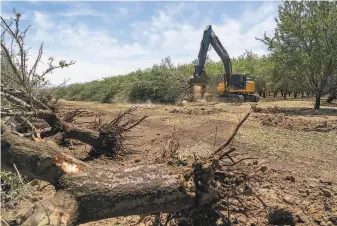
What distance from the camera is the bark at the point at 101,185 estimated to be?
3.10 m

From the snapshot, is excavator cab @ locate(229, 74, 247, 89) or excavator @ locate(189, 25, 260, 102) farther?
excavator cab @ locate(229, 74, 247, 89)

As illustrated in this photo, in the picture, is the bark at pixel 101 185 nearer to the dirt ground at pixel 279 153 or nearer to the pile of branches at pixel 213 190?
the pile of branches at pixel 213 190

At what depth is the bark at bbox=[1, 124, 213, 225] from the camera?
122 inches

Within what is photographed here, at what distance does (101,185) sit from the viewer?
3160 millimetres

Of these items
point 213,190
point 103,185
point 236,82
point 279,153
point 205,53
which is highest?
point 205,53

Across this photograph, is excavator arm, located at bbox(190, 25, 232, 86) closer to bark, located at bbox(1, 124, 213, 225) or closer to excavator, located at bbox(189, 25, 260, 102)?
excavator, located at bbox(189, 25, 260, 102)

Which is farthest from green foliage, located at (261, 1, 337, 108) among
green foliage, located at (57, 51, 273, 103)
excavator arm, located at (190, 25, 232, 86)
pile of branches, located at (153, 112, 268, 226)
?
pile of branches, located at (153, 112, 268, 226)

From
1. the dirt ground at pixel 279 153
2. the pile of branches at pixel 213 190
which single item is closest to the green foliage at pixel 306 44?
the dirt ground at pixel 279 153

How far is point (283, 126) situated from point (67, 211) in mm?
8381

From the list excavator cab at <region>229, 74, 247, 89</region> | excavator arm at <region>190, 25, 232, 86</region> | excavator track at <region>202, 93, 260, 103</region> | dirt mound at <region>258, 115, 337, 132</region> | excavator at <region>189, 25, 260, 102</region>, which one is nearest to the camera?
dirt mound at <region>258, 115, 337, 132</region>

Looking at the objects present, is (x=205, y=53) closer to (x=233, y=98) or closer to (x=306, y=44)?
Answer: (x=233, y=98)

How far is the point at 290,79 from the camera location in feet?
58.1

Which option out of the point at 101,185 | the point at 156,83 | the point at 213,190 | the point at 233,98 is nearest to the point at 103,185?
the point at 101,185

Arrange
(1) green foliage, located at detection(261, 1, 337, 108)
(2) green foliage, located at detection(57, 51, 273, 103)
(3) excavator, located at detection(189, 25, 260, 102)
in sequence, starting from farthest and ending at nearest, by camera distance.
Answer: (2) green foliage, located at detection(57, 51, 273, 103)
(3) excavator, located at detection(189, 25, 260, 102)
(1) green foliage, located at detection(261, 1, 337, 108)
